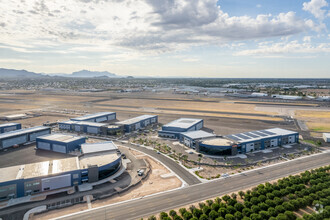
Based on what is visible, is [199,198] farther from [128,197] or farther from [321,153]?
[321,153]

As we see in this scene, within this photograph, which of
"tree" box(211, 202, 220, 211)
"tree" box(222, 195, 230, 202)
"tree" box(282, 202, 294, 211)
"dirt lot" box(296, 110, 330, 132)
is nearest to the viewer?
"tree" box(282, 202, 294, 211)

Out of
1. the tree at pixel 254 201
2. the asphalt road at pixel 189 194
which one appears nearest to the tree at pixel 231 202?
the tree at pixel 254 201

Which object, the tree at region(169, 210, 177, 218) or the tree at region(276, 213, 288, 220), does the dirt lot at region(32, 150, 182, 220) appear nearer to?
the tree at region(169, 210, 177, 218)

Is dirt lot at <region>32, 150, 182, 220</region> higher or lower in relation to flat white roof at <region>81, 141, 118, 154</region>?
lower

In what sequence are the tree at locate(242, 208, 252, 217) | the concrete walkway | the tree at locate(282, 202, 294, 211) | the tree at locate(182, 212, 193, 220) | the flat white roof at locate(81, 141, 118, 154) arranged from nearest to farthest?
the tree at locate(182, 212, 193, 220) < the tree at locate(242, 208, 252, 217) < the concrete walkway < the tree at locate(282, 202, 294, 211) < the flat white roof at locate(81, 141, 118, 154)

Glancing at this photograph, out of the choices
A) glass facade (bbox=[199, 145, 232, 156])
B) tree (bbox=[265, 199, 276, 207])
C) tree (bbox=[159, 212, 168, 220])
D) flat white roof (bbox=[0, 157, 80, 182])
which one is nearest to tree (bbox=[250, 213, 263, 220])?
tree (bbox=[265, 199, 276, 207])

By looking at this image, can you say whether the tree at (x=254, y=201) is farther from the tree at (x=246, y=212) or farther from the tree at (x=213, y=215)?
the tree at (x=213, y=215)

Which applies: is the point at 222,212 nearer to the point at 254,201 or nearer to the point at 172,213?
the point at 254,201

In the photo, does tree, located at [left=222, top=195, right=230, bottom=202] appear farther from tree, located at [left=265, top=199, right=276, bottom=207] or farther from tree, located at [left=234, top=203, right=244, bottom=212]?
tree, located at [left=265, top=199, right=276, bottom=207]

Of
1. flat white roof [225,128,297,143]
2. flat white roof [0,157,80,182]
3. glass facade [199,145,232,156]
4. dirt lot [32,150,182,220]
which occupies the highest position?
flat white roof [225,128,297,143]

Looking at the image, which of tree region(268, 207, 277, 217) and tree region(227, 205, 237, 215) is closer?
tree region(268, 207, 277, 217)
